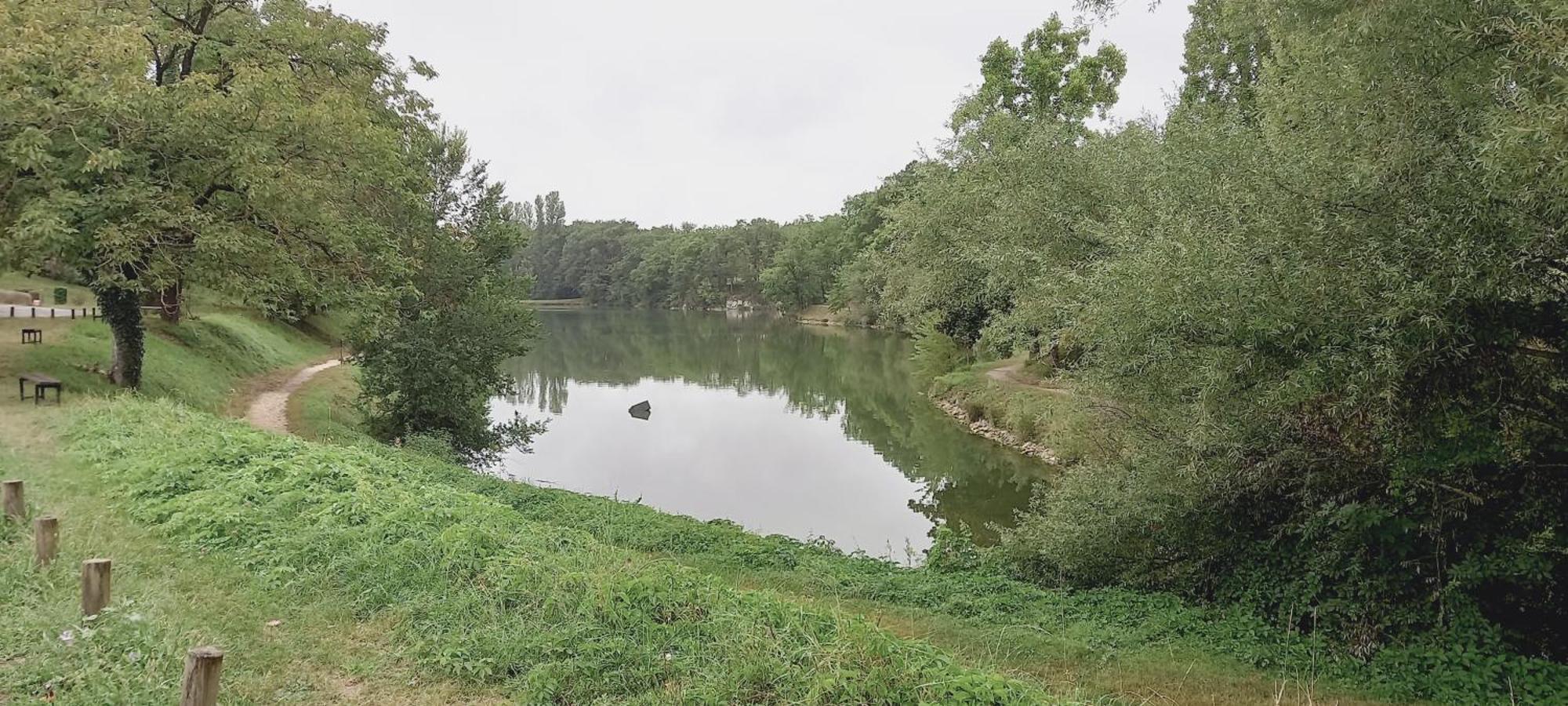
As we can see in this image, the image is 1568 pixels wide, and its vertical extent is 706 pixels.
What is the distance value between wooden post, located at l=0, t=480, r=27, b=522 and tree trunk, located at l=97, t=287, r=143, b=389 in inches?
411

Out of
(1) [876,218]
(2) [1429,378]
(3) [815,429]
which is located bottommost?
(3) [815,429]

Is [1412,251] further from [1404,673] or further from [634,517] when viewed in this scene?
[634,517]

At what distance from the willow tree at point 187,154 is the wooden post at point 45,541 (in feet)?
27.2

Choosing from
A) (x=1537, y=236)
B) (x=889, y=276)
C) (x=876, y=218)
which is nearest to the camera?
(x=1537, y=236)

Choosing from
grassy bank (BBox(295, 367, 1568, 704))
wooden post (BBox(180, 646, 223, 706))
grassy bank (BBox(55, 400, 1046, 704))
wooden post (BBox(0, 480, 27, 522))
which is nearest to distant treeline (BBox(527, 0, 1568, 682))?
grassy bank (BBox(295, 367, 1568, 704))

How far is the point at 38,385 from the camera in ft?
45.1

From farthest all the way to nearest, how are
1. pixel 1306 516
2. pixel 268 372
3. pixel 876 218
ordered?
pixel 876 218, pixel 268 372, pixel 1306 516

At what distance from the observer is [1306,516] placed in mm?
8406

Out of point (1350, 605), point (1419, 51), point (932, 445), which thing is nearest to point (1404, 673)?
point (1350, 605)

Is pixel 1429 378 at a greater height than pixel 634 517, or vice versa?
pixel 1429 378

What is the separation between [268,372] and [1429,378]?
91.4 feet

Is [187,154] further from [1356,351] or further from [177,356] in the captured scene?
[1356,351]

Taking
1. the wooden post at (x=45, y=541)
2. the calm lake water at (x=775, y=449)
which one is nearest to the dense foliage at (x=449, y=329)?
the calm lake water at (x=775, y=449)

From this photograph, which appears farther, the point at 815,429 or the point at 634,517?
the point at 815,429
